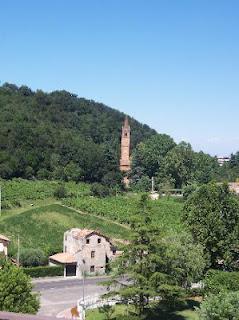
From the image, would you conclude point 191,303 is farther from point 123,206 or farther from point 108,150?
point 108,150

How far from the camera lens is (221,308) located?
3036cm

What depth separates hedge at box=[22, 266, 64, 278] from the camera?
192 feet

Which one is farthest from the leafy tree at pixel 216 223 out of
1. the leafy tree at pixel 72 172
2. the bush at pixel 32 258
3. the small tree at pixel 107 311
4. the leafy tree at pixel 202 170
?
the leafy tree at pixel 202 170

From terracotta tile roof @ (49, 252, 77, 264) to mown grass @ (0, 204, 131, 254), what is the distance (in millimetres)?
2307

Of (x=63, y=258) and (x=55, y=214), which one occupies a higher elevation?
(x=55, y=214)

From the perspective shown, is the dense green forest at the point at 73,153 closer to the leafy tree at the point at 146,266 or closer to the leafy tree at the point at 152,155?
the leafy tree at the point at 152,155

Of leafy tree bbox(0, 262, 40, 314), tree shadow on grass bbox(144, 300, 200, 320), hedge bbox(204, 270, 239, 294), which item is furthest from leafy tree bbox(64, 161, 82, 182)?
leafy tree bbox(0, 262, 40, 314)

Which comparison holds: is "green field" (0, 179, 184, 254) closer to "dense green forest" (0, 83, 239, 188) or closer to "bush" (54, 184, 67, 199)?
"bush" (54, 184, 67, 199)

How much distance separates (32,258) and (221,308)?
34427mm

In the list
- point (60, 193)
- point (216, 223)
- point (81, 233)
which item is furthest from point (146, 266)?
point (60, 193)

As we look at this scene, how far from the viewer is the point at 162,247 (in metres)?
40.2

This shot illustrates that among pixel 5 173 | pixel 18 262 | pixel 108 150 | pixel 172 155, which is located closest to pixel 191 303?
pixel 18 262

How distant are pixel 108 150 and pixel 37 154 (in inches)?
1155

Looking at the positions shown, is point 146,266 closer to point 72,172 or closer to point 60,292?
point 60,292
